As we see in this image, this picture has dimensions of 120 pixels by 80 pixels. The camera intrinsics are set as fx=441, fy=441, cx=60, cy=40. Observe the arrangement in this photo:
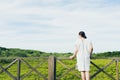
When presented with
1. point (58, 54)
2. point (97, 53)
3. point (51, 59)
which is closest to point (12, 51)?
point (58, 54)

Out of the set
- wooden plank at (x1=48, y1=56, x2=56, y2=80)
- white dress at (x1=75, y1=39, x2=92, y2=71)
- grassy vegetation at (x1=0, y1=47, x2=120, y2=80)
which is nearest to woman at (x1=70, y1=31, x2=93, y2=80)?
white dress at (x1=75, y1=39, x2=92, y2=71)

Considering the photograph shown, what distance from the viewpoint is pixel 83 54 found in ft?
46.0

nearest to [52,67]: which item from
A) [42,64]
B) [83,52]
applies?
[83,52]

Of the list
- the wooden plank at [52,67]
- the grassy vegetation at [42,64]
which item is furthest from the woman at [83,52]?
the grassy vegetation at [42,64]

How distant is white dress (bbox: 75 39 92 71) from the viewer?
551 inches

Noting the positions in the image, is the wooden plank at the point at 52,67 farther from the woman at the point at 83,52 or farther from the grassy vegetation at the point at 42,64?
the grassy vegetation at the point at 42,64

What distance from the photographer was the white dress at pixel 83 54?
14000 millimetres

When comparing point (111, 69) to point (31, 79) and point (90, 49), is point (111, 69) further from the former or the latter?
point (90, 49)

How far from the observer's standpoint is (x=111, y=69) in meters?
23.5

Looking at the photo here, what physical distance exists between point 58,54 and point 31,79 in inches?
290

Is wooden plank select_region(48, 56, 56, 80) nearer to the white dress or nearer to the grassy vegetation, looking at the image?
the white dress

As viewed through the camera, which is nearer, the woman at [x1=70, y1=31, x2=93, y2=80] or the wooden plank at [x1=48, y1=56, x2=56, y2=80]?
the woman at [x1=70, y1=31, x2=93, y2=80]

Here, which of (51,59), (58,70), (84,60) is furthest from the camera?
(58,70)

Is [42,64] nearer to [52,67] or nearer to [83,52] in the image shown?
[52,67]
